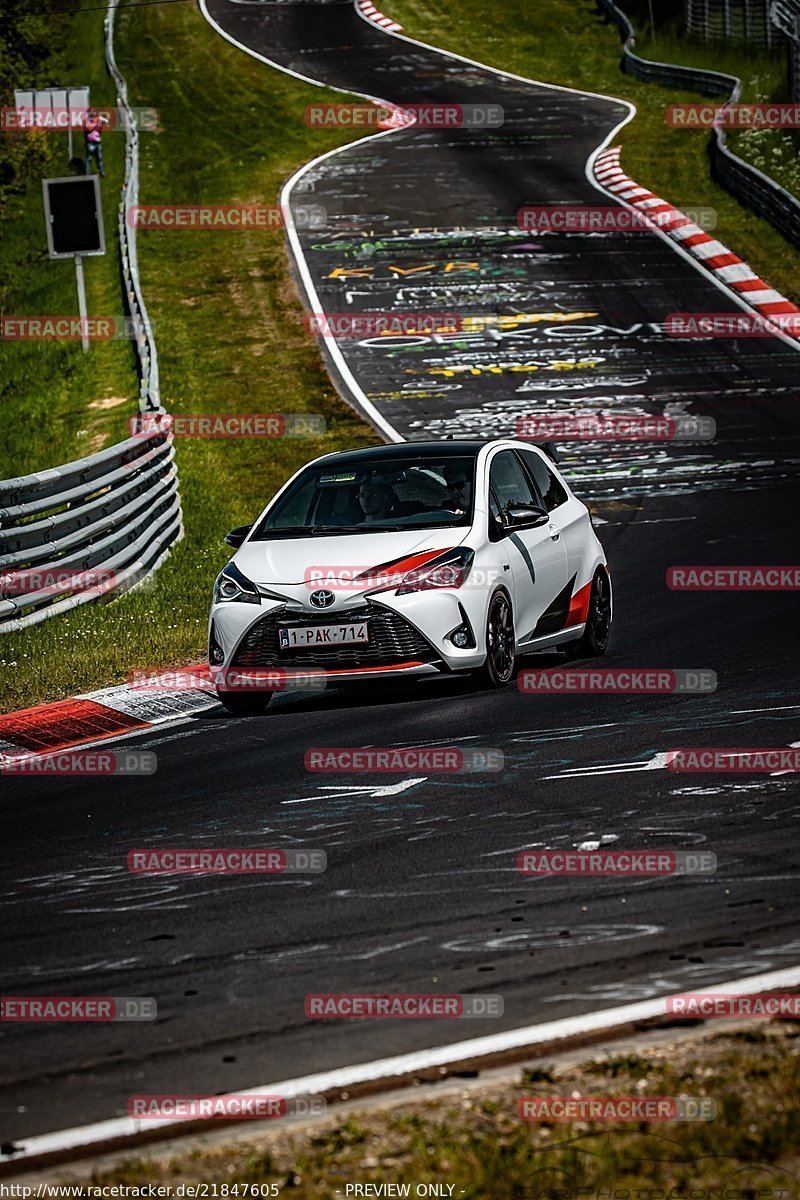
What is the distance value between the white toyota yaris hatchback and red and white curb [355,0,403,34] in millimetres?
47749

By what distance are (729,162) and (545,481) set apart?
25.6 metres

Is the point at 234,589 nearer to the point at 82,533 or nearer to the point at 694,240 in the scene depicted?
the point at 82,533

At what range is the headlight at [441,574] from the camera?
35.0 ft

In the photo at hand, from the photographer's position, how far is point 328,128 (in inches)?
1810

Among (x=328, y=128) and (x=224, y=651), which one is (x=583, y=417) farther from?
(x=328, y=128)

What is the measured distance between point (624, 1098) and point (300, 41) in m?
54.1

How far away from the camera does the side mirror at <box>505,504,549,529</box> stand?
451 inches

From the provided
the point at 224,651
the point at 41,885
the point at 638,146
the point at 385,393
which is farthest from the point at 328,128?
the point at 41,885

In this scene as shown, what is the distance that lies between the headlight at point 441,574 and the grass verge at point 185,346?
251 centimetres

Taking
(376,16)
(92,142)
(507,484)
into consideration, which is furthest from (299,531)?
(376,16)

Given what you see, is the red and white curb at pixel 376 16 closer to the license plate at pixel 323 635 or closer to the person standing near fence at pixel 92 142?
the person standing near fence at pixel 92 142

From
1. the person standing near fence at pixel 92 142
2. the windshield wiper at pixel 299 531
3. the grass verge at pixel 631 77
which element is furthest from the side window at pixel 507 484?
the person standing near fence at pixel 92 142

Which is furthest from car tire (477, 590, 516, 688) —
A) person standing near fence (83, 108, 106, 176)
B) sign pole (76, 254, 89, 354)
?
person standing near fence (83, 108, 106, 176)

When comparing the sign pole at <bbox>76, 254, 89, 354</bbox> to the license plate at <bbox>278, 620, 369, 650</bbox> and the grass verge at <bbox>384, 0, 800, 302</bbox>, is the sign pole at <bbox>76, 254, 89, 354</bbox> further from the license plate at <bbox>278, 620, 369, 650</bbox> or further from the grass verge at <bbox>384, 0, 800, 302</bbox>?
the license plate at <bbox>278, 620, 369, 650</bbox>
